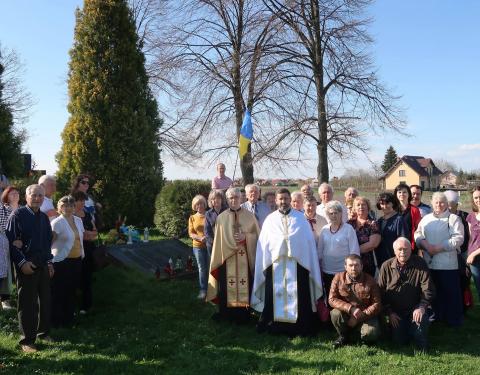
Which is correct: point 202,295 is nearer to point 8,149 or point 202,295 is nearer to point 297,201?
point 297,201

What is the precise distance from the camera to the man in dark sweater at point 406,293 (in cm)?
545

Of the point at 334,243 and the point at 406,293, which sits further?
the point at 334,243

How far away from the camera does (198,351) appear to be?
5.42 metres

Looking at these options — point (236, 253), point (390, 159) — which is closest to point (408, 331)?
point (236, 253)

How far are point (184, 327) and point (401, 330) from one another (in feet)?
8.78

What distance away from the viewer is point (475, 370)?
478 centimetres

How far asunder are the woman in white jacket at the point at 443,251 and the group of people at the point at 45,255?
4.48 m

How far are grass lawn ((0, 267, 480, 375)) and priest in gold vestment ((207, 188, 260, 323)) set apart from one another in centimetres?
28

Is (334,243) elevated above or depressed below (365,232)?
below

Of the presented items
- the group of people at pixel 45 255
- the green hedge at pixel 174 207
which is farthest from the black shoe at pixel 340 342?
the green hedge at pixel 174 207

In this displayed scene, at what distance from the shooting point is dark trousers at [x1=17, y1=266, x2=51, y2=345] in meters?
5.37

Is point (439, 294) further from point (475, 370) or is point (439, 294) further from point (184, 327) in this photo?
point (184, 327)

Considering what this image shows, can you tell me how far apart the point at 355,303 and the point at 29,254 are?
12.1ft

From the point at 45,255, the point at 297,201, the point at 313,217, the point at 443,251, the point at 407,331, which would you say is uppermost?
the point at 297,201
